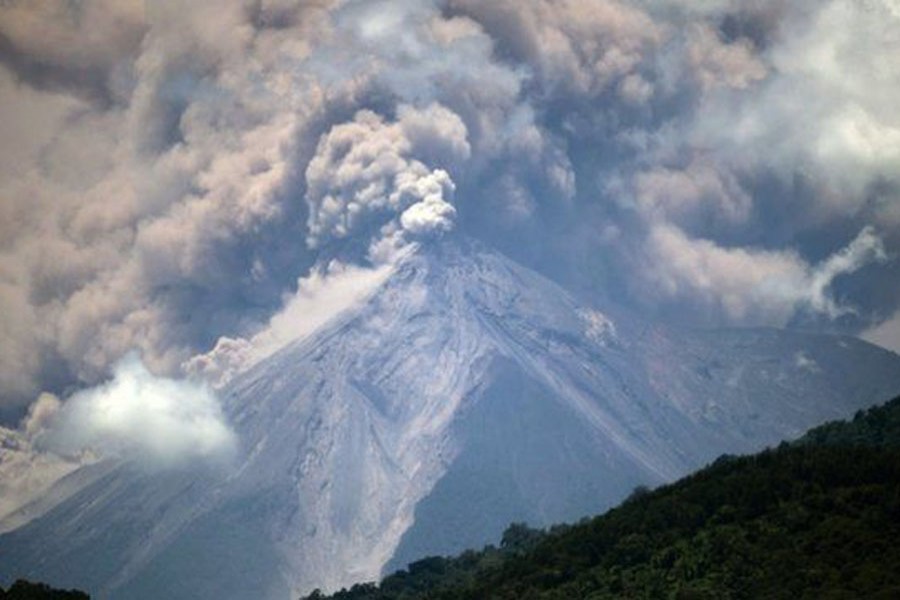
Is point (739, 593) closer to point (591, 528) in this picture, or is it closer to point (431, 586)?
point (591, 528)

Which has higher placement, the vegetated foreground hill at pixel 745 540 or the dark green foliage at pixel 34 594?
the dark green foliage at pixel 34 594

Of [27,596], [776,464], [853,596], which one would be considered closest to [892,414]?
[776,464]

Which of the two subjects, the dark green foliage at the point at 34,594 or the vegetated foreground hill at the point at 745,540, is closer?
the vegetated foreground hill at the point at 745,540

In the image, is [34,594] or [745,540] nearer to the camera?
[745,540]

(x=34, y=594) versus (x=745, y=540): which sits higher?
(x=34, y=594)
